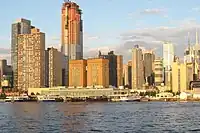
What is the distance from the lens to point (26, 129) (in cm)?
6975

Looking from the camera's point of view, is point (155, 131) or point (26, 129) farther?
point (26, 129)

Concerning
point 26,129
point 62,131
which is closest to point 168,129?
point 62,131

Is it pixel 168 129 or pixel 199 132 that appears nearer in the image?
pixel 199 132

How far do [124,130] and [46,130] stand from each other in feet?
39.2

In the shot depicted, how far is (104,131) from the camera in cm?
6625

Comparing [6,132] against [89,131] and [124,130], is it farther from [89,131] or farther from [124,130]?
[124,130]

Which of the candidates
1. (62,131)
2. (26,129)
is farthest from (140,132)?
(26,129)

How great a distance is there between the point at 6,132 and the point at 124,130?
58.7 feet

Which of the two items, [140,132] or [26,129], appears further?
[26,129]

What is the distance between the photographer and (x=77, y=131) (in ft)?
217

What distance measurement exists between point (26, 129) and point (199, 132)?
2646cm

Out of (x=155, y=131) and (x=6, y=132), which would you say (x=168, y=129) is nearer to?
(x=155, y=131)

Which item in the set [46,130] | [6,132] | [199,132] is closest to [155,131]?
[199,132]

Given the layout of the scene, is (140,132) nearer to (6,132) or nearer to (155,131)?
(155,131)
